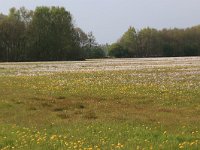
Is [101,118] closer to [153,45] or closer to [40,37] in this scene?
[40,37]

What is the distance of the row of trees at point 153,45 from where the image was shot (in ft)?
592

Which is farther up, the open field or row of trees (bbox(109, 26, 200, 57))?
row of trees (bbox(109, 26, 200, 57))

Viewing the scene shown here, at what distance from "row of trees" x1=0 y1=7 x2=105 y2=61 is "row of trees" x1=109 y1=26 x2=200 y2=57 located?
39.5 m

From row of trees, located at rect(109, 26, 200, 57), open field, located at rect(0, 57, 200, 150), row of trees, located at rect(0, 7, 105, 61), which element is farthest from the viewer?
row of trees, located at rect(109, 26, 200, 57)

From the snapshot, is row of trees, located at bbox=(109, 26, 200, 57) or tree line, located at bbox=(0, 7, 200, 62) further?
row of trees, located at bbox=(109, 26, 200, 57)

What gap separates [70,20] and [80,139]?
131635mm

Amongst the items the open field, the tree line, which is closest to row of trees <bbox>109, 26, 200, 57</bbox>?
the tree line

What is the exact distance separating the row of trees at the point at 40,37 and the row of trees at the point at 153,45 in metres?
39.5

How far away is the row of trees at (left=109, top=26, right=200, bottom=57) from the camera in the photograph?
18038 cm

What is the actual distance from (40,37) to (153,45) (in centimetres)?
6520

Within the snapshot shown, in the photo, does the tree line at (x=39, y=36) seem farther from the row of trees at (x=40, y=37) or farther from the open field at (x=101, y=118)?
the open field at (x=101, y=118)

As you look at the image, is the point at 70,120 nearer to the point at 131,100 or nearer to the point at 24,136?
the point at 24,136

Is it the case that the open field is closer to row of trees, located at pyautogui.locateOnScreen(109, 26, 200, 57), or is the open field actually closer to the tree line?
the tree line

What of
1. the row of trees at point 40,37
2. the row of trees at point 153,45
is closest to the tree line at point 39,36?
the row of trees at point 40,37
